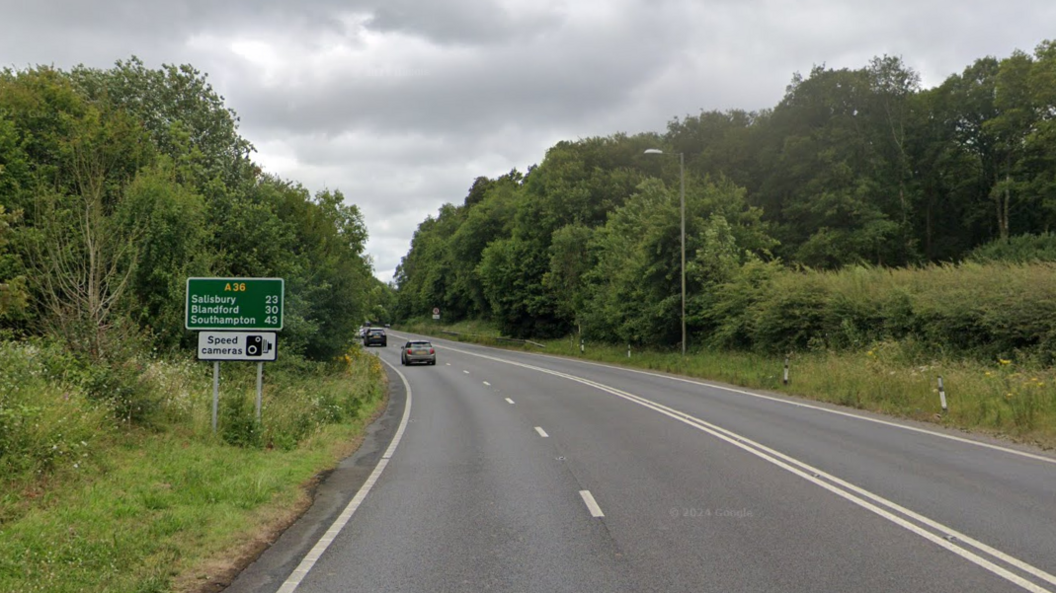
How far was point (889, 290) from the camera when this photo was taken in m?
26.0

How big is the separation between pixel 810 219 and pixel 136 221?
43.5 metres

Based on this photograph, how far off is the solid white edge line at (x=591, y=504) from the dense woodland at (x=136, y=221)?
8.06m

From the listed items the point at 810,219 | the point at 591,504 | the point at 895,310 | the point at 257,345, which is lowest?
the point at 591,504

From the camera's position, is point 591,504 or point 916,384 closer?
point 591,504

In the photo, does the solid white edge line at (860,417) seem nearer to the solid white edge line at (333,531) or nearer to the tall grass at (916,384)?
the tall grass at (916,384)

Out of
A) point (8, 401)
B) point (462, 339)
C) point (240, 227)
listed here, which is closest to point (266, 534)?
point (8, 401)

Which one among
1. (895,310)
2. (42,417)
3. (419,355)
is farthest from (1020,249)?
(42,417)

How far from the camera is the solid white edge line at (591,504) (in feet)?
27.4

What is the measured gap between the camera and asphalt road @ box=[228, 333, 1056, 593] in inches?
241

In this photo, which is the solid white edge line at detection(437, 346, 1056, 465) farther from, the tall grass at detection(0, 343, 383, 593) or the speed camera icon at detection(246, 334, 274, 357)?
the speed camera icon at detection(246, 334, 274, 357)

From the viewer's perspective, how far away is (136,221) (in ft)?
58.2

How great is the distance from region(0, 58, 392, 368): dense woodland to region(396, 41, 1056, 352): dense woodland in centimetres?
1582

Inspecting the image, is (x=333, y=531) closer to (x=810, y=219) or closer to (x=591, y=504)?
(x=591, y=504)

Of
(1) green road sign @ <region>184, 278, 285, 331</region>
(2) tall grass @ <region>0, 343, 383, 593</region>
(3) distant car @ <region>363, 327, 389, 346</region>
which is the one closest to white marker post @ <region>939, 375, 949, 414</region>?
(2) tall grass @ <region>0, 343, 383, 593</region>
